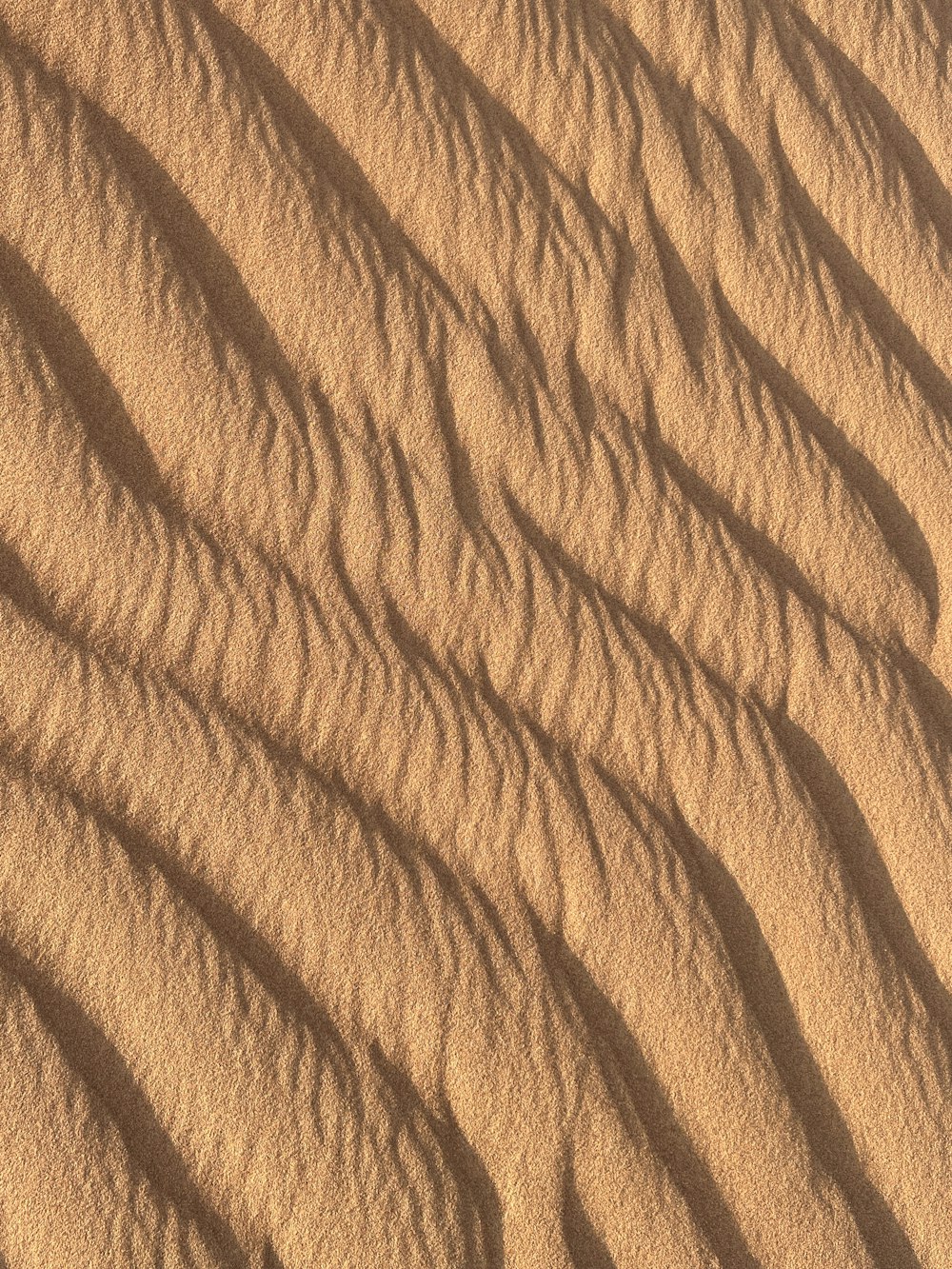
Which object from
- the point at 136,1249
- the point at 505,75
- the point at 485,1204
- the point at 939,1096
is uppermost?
the point at 505,75

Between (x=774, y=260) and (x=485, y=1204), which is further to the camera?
(x=774, y=260)

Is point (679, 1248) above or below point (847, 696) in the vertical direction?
below

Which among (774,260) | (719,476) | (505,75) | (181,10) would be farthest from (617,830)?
(181,10)

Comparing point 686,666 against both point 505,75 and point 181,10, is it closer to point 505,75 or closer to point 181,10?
point 505,75

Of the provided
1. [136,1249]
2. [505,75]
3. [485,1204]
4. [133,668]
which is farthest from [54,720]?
[505,75]

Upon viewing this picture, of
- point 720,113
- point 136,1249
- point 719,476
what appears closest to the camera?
point 136,1249

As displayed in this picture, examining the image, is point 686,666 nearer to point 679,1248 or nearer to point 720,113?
point 679,1248

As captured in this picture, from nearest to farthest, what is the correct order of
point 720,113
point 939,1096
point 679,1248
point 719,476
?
1. point 679,1248
2. point 939,1096
3. point 719,476
4. point 720,113
